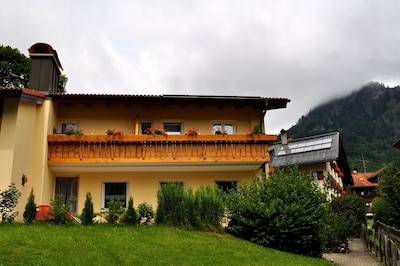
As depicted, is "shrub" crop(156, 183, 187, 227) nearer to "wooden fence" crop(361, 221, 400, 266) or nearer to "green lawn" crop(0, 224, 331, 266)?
"green lawn" crop(0, 224, 331, 266)

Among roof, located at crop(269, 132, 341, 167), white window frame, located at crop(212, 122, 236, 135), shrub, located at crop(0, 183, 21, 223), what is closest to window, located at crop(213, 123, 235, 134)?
white window frame, located at crop(212, 122, 236, 135)

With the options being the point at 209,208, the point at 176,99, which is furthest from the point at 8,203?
the point at 176,99

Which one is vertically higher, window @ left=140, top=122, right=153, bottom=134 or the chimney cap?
the chimney cap

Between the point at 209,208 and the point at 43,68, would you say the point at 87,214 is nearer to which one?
the point at 209,208

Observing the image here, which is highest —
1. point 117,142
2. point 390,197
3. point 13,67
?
point 13,67

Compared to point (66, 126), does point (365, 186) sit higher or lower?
lower

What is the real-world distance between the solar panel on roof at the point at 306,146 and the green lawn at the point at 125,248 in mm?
22312

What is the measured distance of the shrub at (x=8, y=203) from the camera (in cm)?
1392

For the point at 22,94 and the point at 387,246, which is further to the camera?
the point at 22,94

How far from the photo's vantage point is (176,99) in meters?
18.5

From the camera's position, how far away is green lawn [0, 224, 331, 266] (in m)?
9.69

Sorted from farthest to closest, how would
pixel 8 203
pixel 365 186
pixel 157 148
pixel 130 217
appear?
pixel 365 186 < pixel 157 148 < pixel 130 217 < pixel 8 203

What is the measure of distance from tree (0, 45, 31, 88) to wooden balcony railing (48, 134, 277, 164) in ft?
58.4

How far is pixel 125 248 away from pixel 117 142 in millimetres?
7200
